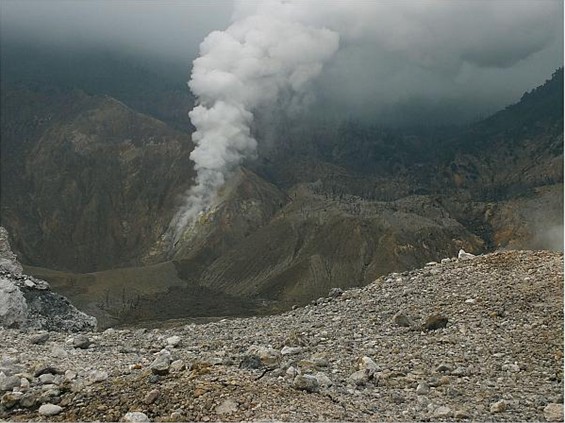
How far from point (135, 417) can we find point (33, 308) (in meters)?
11.6

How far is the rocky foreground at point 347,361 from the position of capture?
8555 mm

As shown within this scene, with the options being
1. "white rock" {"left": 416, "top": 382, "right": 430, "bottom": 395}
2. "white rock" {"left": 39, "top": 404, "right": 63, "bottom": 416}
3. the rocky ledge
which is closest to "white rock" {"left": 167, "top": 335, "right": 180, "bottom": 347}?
"white rock" {"left": 39, "top": 404, "right": 63, "bottom": 416}

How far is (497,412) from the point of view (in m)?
8.74

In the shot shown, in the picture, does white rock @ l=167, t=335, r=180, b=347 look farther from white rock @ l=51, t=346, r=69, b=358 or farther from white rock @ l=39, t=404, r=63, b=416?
white rock @ l=39, t=404, r=63, b=416

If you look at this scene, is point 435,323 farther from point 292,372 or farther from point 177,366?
point 177,366

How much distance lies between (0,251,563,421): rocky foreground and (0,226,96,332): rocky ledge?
189 cm

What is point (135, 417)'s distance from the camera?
8.07 metres

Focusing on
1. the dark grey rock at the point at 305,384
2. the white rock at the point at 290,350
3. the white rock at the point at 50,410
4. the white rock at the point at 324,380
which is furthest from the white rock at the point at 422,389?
the white rock at the point at 50,410

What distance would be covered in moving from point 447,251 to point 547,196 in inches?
2107

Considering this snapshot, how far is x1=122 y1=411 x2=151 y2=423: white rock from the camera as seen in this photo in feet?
26.3

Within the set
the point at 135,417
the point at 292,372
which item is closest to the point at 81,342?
the point at 292,372

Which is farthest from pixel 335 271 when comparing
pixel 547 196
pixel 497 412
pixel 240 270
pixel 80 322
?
pixel 497 412

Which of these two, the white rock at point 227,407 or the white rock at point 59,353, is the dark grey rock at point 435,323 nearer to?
the white rock at point 227,407

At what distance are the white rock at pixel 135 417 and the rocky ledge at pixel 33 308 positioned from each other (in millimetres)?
10211
